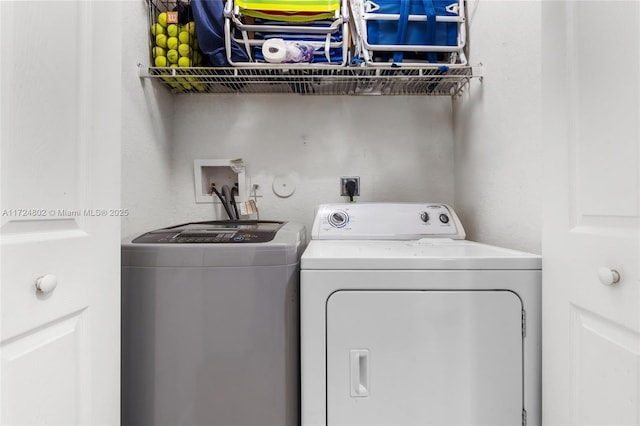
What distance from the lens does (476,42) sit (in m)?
1.45

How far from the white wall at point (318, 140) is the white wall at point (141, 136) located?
20 centimetres

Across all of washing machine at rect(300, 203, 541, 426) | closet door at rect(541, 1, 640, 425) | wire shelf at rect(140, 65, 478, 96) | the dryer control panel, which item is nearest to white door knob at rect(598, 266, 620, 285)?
Result: closet door at rect(541, 1, 640, 425)

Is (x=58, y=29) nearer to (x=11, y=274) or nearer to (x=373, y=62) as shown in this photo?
(x=11, y=274)

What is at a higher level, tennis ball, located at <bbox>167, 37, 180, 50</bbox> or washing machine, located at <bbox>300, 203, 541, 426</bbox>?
tennis ball, located at <bbox>167, 37, 180, 50</bbox>

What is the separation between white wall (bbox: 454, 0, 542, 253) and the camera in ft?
3.47

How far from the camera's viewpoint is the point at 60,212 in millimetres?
646

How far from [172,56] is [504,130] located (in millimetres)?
1443

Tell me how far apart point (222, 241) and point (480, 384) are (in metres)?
0.84

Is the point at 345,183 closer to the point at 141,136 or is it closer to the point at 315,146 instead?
the point at 315,146

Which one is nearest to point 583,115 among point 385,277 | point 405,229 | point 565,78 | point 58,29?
point 565,78

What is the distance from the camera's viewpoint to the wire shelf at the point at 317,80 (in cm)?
143

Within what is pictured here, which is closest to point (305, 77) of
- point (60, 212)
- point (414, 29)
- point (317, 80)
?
point (317, 80)

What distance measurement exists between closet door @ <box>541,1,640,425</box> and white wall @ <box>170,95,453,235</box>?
1.00 metres

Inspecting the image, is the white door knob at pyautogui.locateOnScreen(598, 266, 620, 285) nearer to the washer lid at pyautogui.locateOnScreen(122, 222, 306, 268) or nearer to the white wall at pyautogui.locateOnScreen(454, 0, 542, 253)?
the white wall at pyautogui.locateOnScreen(454, 0, 542, 253)
